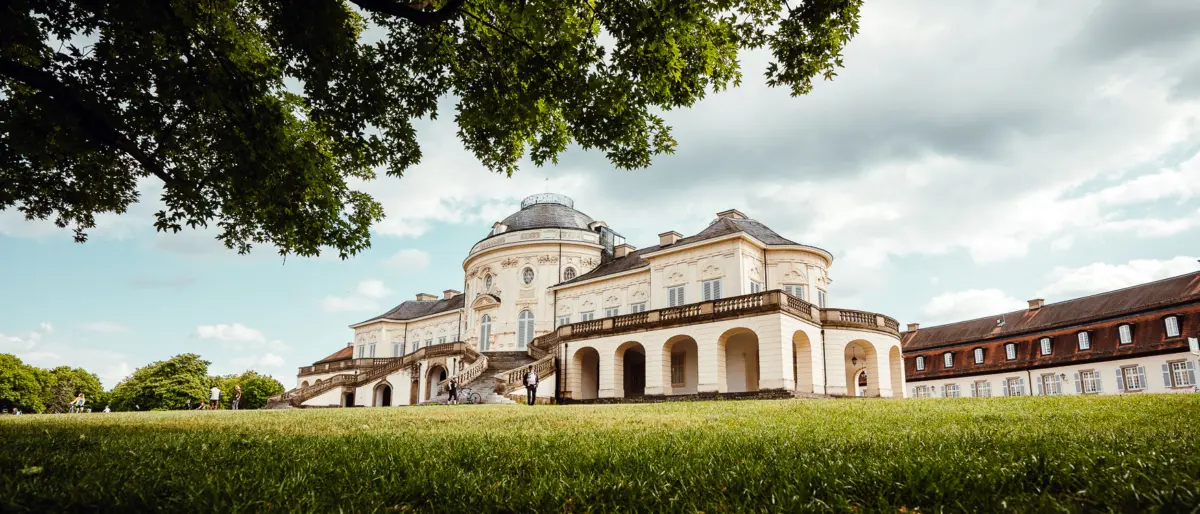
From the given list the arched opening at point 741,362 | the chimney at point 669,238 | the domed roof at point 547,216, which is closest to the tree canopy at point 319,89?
the arched opening at point 741,362

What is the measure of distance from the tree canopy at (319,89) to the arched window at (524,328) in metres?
29.8

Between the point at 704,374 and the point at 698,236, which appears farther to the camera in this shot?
the point at 698,236

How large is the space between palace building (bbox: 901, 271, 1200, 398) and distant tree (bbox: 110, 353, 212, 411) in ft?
206

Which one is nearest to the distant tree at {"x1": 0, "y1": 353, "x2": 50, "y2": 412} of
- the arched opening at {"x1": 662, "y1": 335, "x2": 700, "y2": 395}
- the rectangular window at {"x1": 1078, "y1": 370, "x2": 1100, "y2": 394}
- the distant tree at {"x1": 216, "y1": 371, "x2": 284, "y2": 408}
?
the distant tree at {"x1": 216, "y1": 371, "x2": 284, "y2": 408}

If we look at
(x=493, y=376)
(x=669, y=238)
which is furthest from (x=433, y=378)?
(x=669, y=238)

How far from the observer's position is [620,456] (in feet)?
16.0

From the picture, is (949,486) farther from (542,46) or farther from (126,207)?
(126,207)

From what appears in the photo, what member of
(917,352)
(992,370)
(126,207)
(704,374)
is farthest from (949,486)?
(917,352)

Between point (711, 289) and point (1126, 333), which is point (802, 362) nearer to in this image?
point (711, 289)

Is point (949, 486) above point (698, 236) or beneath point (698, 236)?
beneath

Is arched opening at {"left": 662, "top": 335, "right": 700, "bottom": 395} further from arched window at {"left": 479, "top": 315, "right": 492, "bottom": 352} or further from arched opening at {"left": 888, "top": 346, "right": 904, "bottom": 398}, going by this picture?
arched window at {"left": 479, "top": 315, "right": 492, "bottom": 352}

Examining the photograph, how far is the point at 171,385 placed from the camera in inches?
2114

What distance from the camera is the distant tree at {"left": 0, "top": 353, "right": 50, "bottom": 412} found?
60.1 meters

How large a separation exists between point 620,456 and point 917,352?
56.8 m
